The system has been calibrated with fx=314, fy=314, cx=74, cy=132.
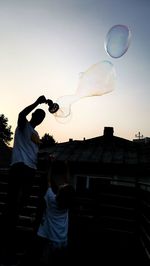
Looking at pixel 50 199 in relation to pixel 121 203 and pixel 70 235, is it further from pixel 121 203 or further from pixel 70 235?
pixel 121 203

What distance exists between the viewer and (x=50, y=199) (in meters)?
4.41

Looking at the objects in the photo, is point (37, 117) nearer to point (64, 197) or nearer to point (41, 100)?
point (41, 100)

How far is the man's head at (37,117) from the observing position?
4.46 meters

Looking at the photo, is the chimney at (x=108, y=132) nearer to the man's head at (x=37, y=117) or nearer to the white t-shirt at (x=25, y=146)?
the man's head at (x=37, y=117)

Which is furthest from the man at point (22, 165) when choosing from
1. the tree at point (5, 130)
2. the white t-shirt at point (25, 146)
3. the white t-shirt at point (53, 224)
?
the tree at point (5, 130)

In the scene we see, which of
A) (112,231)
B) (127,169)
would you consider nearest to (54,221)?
(112,231)

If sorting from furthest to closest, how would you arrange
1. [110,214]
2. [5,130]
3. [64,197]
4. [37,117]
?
[5,130] < [110,214] < [37,117] < [64,197]

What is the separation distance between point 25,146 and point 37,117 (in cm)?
45

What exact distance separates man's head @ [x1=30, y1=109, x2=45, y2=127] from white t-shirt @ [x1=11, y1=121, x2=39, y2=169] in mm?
112

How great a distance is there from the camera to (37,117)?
4484mm

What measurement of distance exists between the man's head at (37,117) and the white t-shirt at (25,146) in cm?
11

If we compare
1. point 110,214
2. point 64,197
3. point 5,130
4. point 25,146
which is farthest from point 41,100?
point 5,130

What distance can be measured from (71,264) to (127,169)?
15.3 m

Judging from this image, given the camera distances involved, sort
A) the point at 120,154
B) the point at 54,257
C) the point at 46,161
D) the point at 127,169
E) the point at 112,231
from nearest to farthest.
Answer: the point at 54,257 < the point at 46,161 < the point at 112,231 < the point at 127,169 < the point at 120,154
